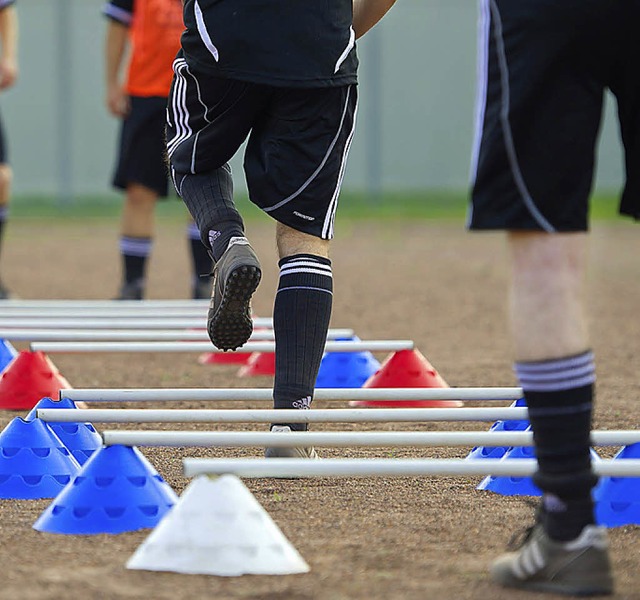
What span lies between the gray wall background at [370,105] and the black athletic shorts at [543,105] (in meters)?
18.0

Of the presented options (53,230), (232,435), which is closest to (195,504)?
(232,435)

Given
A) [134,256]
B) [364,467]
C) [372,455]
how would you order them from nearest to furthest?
1. [364,467]
2. [372,455]
3. [134,256]

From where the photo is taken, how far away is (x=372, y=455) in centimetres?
381

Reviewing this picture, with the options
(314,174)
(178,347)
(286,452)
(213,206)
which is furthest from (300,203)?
(178,347)

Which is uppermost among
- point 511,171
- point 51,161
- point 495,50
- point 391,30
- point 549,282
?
point 495,50

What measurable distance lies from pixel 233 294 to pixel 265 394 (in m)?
0.45

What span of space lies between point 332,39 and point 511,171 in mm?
1290

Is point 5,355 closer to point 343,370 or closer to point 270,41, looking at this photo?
point 343,370

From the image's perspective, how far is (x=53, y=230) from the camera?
650 inches

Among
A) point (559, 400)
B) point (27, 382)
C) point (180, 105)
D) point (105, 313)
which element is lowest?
point (105, 313)

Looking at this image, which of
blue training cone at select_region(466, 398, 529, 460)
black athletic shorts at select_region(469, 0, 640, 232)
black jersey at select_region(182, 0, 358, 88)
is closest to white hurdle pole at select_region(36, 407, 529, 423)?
blue training cone at select_region(466, 398, 529, 460)

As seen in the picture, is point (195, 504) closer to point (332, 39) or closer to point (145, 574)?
point (145, 574)

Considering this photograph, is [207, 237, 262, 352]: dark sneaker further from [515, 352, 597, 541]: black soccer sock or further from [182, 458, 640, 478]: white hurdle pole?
[515, 352, 597, 541]: black soccer sock

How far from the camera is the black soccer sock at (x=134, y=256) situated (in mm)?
7541
